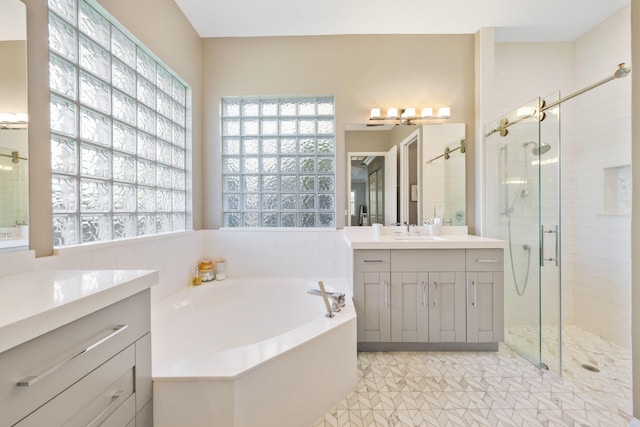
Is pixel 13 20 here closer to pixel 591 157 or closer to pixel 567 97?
pixel 567 97

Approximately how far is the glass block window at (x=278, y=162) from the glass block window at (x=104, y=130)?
0.60 metres

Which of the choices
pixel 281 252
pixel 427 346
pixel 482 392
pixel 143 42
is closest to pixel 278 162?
pixel 281 252

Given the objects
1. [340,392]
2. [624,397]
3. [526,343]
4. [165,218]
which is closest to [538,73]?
[526,343]

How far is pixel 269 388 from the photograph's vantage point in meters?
1.21

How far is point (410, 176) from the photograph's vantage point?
2.50m

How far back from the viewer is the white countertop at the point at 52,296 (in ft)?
1.86

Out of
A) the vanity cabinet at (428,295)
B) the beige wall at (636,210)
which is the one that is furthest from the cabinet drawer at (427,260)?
the beige wall at (636,210)

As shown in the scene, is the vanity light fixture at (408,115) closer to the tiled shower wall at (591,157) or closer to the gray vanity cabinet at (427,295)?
the tiled shower wall at (591,157)

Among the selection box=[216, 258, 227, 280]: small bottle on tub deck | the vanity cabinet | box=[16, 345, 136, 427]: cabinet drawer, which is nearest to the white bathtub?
box=[216, 258, 227, 280]: small bottle on tub deck

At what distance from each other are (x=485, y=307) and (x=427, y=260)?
1.83ft

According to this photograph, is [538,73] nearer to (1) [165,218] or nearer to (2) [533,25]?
(2) [533,25]

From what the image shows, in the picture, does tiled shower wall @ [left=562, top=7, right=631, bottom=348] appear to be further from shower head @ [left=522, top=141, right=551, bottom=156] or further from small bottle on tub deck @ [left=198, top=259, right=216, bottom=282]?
small bottle on tub deck @ [left=198, top=259, right=216, bottom=282]

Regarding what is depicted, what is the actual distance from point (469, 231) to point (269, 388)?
2.21 meters

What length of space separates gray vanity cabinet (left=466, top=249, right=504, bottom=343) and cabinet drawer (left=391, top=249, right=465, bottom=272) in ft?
0.30
